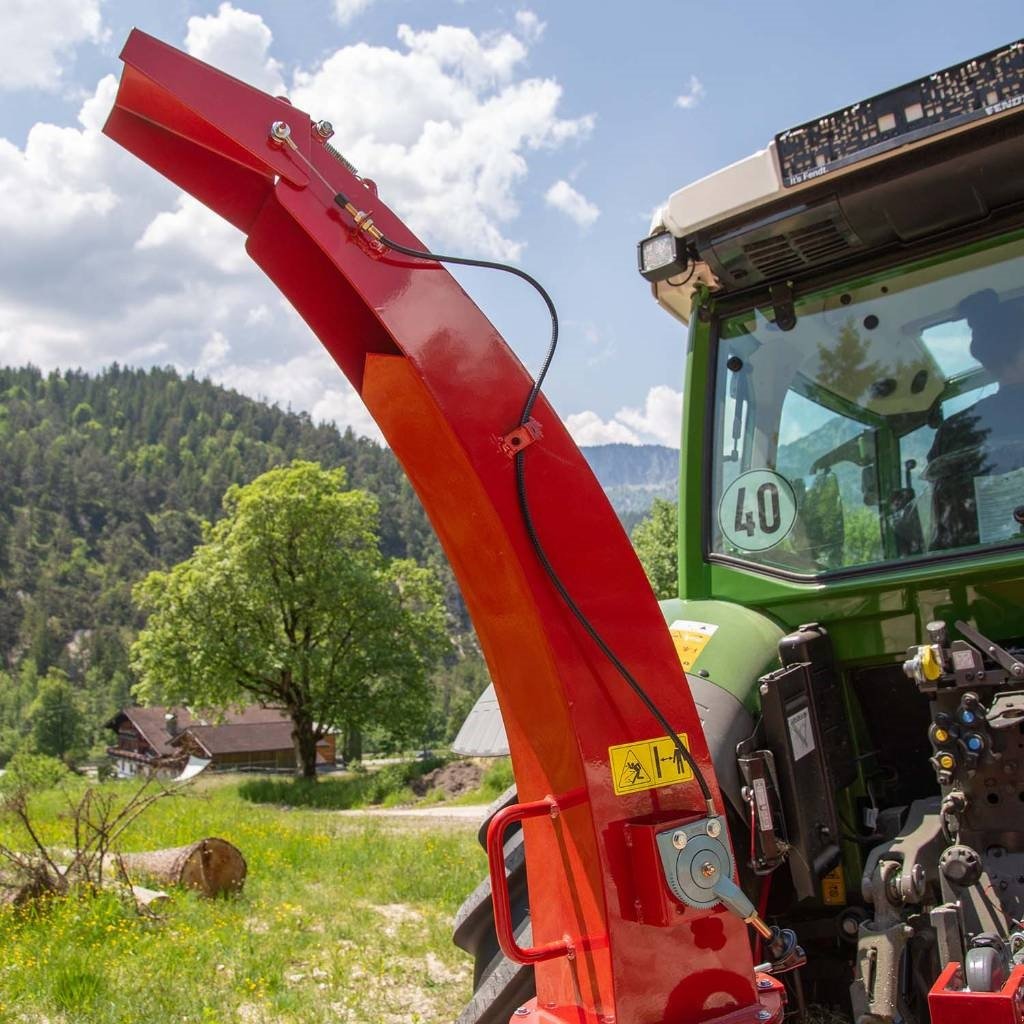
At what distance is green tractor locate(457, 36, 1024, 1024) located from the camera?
90.0 inches

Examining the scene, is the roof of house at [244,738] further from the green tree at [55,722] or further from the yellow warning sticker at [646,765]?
the yellow warning sticker at [646,765]

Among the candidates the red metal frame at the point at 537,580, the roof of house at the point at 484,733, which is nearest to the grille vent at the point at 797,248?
the red metal frame at the point at 537,580

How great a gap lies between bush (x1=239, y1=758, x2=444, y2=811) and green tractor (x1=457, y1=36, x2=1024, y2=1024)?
71.7 ft

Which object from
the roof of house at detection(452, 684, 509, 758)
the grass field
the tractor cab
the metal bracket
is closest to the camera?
the tractor cab

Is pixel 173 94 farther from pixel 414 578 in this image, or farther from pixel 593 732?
pixel 414 578

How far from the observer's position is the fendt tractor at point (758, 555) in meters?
1.89

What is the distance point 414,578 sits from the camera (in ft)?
105

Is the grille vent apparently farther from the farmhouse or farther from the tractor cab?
the farmhouse

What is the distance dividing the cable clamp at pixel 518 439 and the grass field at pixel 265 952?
3.73 m

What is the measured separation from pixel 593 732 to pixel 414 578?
99.1 feet

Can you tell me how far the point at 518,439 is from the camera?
6.29 feet

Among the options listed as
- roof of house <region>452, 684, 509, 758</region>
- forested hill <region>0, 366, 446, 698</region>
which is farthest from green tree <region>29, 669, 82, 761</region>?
roof of house <region>452, 684, 509, 758</region>

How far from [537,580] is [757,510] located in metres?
1.36

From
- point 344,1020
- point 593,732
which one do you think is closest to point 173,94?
point 593,732
